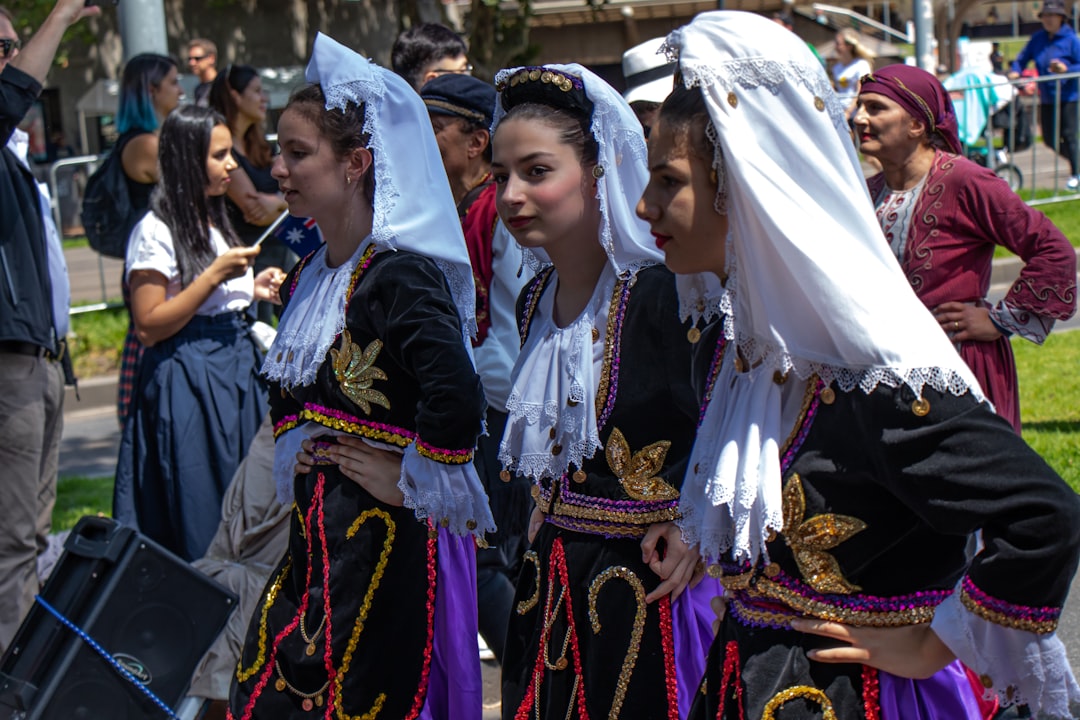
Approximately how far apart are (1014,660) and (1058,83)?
12.7 m

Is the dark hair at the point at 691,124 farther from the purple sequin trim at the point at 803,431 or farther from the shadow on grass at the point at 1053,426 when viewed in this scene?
the shadow on grass at the point at 1053,426

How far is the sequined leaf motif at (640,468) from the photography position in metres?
2.86

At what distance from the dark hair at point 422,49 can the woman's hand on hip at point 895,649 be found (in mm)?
3711

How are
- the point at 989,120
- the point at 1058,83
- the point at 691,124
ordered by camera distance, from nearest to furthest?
the point at 691,124 → the point at 989,120 → the point at 1058,83

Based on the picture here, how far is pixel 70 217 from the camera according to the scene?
56.4 ft

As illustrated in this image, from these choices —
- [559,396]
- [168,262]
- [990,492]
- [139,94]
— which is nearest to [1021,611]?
[990,492]

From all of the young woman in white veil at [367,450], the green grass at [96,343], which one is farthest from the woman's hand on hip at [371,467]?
the green grass at [96,343]

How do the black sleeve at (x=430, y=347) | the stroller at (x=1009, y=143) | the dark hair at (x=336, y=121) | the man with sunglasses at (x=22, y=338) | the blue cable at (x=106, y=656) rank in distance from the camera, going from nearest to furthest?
1. the black sleeve at (x=430, y=347)
2. the dark hair at (x=336, y=121)
3. the blue cable at (x=106, y=656)
4. the man with sunglasses at (x=22, y=338)
5. the stroller at (x=1009, y=143)

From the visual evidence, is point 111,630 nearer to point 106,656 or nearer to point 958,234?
point 106,656

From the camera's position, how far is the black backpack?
605cm

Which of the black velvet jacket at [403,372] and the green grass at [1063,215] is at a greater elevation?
the black velvet jacket at [403,372]

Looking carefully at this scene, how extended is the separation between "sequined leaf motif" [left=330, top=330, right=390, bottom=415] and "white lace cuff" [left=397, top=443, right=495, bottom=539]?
0.48ft

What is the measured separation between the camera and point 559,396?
299 cm

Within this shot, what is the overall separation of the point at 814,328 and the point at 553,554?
1.13m
